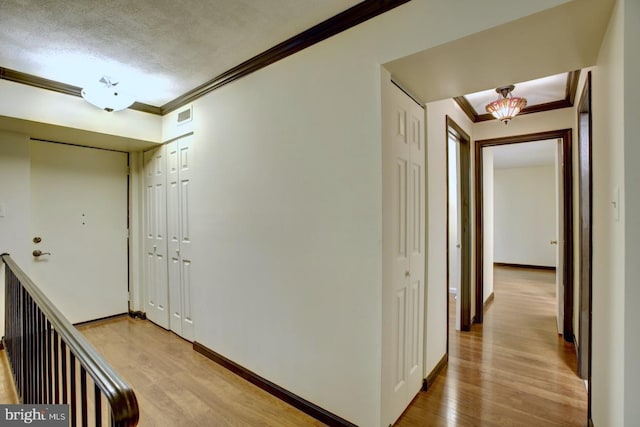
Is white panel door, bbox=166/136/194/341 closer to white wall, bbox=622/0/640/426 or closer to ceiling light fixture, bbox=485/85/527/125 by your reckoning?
ceiling light fixture, bbox=485/85/527/125

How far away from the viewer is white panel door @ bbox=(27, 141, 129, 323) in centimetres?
340

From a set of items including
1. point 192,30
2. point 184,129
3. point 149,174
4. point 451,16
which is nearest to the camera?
point 451,16

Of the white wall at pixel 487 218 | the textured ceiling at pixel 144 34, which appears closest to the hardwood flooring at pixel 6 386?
the textured ceiling at pixel 144 34

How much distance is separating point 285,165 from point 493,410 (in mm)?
2180

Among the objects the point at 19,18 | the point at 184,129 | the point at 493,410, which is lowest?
the point at 493,410

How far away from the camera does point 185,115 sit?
3.19m

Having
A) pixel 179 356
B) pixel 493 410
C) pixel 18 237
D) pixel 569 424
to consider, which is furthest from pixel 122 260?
pixel 569 424

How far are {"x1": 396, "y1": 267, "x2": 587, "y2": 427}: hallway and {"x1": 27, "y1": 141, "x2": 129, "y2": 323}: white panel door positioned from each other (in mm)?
3688

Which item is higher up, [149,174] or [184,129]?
[184,129]

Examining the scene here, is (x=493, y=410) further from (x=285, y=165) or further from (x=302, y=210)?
(x=285, y=165)

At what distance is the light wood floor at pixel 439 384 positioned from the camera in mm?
2031

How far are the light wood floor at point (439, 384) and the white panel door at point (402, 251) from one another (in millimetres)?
281

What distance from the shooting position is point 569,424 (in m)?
1.95

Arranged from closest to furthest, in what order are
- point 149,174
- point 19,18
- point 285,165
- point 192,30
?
point 19,18 → point 192,30 → point 285,165 → point 149,174
